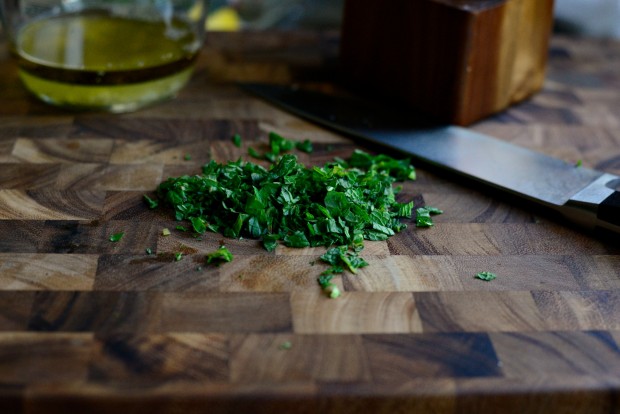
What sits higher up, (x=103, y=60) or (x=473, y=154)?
(x=103, y=60)

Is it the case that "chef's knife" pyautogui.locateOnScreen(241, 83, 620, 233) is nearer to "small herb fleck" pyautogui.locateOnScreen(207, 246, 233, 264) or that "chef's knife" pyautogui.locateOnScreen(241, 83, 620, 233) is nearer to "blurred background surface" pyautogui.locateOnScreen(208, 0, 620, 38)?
"small herb fleck" pyautogui.locateOnScreen(207, 246, 233, 264)

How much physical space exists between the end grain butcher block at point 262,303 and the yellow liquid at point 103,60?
0.05 metres

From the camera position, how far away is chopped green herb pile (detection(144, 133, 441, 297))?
1.21 meters

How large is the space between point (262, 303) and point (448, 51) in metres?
0.69

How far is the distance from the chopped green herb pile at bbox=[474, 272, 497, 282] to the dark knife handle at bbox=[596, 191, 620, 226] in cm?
21

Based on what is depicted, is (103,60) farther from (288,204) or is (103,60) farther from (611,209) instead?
(611,209)

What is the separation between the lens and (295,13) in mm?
2395

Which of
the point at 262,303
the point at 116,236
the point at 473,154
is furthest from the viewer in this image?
the point at 473,154

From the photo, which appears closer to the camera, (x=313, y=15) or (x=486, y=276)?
(x=486, y=276)

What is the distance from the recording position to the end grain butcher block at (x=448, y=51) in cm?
152

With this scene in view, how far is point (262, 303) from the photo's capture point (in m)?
1.08

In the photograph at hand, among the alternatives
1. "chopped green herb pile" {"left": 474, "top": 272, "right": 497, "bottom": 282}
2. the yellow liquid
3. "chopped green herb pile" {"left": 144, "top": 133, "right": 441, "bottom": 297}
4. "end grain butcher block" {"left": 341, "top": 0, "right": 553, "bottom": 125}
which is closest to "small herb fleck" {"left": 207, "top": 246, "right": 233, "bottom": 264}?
"chopped green herb pile" {"left": 144, "top": 133, "right": 441, "bottom": 297}

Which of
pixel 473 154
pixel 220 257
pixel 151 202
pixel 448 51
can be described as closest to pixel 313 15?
pixel 448 51

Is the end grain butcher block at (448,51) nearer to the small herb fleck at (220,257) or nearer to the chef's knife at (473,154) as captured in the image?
the chef's knife at (473,154)
